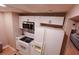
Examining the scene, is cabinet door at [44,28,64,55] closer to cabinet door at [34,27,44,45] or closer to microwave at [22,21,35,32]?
cabinet door at [34,27,44,45]

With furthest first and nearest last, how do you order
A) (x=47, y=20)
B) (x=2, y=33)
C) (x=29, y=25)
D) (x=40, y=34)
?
(x=2, y=33) → (x=29, y=25) → (x=47, y=20) → (x=40, y=34)

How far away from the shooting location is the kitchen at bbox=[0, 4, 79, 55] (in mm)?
1942

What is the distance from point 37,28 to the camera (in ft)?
Answer: 7.75

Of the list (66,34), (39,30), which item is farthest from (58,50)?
(39,30)

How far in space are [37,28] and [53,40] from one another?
0.67 meters

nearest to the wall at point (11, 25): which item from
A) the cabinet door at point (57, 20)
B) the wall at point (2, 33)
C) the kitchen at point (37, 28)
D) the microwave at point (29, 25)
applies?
the kitchen at point (37, 28)

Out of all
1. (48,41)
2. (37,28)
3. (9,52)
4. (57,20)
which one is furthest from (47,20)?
(9,52)

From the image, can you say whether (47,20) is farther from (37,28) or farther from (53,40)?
(53,40)

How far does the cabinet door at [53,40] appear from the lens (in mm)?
1931
